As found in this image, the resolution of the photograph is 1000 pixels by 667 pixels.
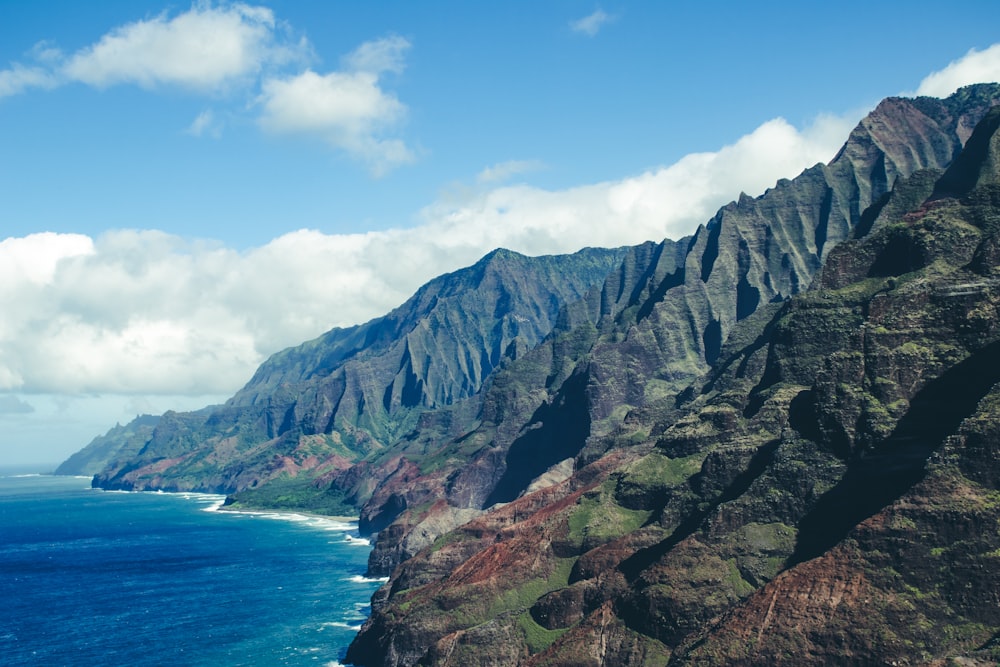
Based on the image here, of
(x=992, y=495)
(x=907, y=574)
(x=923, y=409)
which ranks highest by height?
(x=923, y=409)

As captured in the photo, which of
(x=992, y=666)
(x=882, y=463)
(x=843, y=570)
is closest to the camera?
(x=992, y=666)

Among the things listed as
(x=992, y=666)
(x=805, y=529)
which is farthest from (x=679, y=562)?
(x=992, y=666)

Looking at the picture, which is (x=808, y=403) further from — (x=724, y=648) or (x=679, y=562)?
(x=724, y=648)

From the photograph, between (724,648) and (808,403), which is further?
(808,403)

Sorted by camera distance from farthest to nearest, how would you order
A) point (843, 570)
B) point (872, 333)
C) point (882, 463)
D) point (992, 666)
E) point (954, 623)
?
point (872, 333) < point (882, 463) < point (843, 570) < point (954, 623) < point (992, 666)

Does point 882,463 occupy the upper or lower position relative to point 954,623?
upper

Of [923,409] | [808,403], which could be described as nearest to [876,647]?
[923,409]

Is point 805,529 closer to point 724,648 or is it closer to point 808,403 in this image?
point 808,403

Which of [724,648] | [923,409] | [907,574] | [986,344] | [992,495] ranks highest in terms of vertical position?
[986,344]

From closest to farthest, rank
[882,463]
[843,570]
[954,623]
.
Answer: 1. [954,623]
2. [843,570]
3. [882,463]
